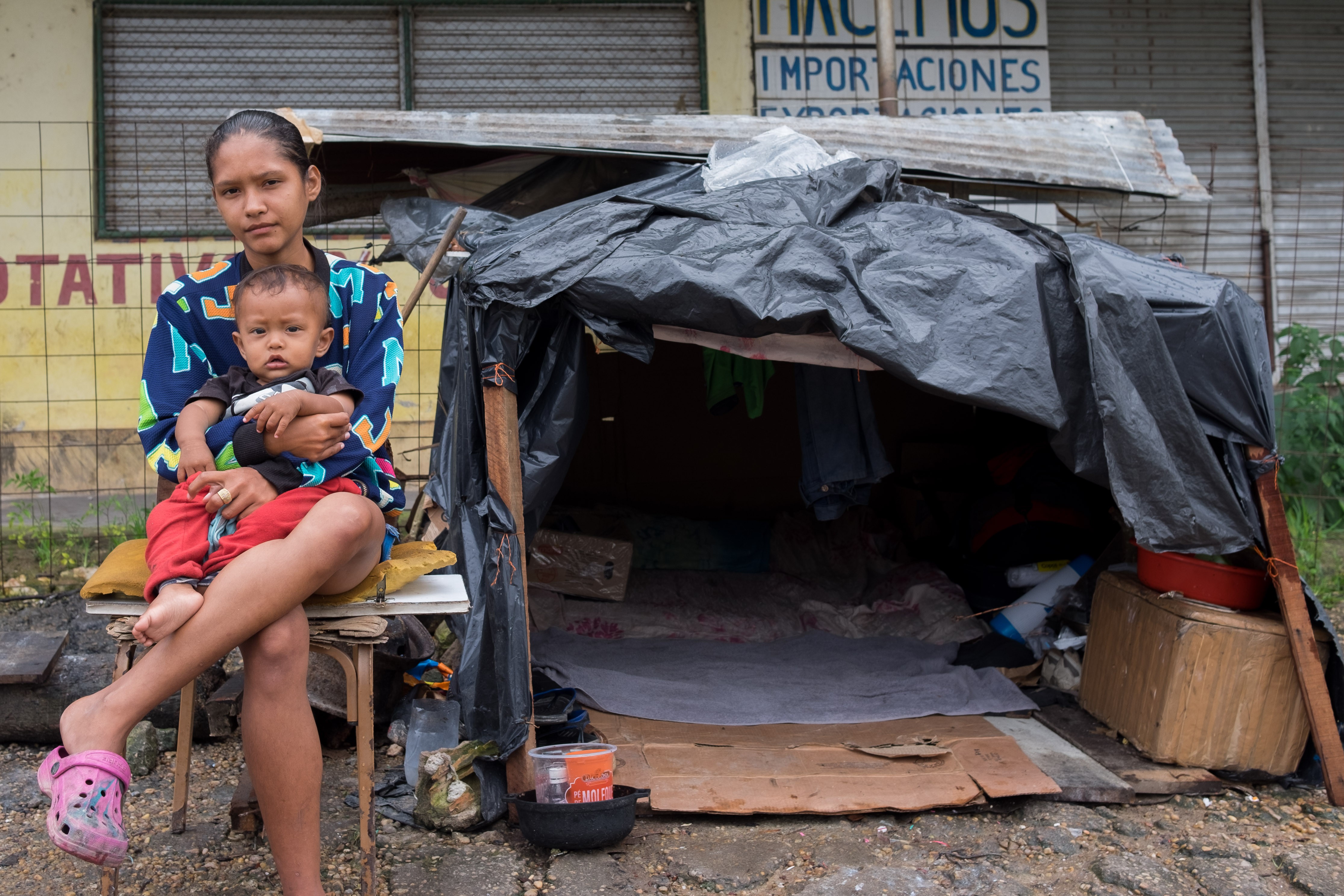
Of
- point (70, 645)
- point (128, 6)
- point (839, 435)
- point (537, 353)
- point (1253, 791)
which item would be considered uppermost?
point (128, 6)

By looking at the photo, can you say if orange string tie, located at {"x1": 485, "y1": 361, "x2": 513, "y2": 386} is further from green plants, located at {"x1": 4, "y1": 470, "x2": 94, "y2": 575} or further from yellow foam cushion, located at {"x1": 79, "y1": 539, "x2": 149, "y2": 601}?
green plants, located at {"x1": 4, "y1": 470, "x2": 94, "y2": 575}

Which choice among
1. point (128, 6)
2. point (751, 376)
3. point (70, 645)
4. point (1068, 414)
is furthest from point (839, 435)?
point (128, 6)

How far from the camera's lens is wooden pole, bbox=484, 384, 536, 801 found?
2.91m

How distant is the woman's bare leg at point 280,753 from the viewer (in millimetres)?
2033

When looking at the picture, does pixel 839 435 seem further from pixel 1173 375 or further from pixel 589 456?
pixel 589 456

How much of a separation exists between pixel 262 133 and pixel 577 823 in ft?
6.30

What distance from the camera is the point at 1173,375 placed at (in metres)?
3.02

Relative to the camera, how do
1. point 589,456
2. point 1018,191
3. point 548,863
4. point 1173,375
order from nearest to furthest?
point 548,863 → point 1173,375 → point 1018,191 → point 589,456

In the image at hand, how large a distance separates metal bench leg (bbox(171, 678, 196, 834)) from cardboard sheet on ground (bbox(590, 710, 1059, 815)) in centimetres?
123

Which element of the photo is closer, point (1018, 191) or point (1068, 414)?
point (1068, 414)

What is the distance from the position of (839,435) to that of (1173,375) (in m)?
1.14

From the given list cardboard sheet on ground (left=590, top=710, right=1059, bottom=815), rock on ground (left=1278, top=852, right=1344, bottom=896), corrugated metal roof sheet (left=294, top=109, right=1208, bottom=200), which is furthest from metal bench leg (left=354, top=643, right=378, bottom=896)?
rock on ground (left=1278, top=852, right=1344, bottom=896)

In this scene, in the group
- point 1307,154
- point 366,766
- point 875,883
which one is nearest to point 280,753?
point 366,766

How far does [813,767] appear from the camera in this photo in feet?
10.6
